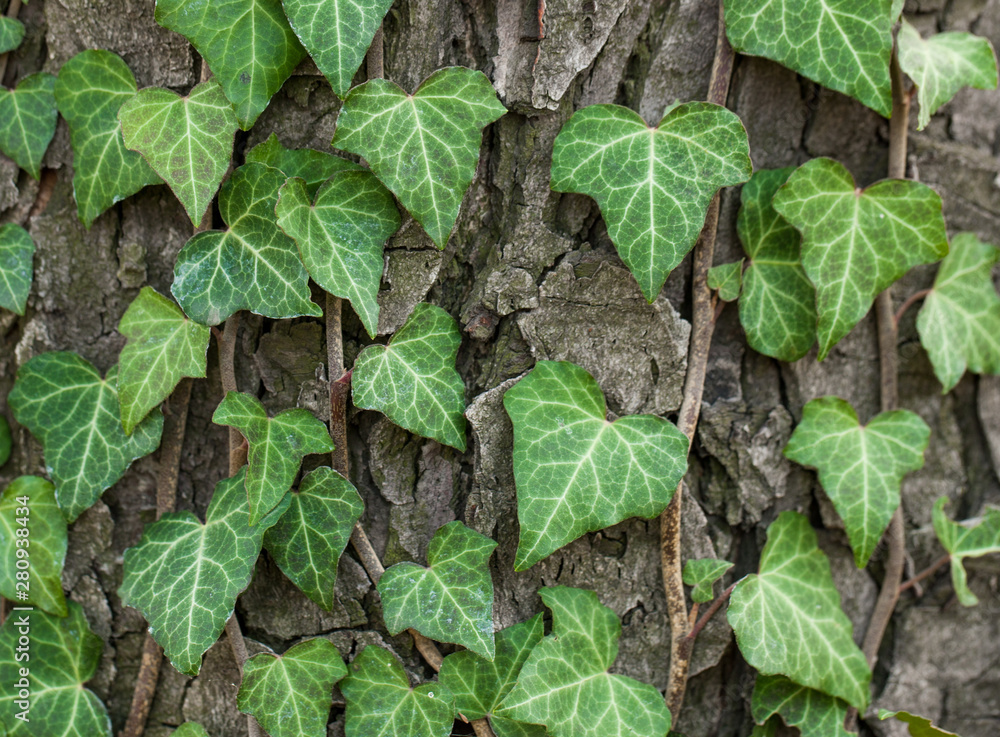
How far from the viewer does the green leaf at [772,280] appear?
110 centimetres

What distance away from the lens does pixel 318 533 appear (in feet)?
3.40

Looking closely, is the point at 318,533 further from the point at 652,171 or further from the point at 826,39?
the point at 826,39

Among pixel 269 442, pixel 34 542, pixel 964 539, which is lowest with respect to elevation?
pixel 34 542

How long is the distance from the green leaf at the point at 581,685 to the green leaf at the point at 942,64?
946 millimetres

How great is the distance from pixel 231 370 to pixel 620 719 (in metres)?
0.82

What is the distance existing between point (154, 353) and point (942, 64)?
54.1 inches

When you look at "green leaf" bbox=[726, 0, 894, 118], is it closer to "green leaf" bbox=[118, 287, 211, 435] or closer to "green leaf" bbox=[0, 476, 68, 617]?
"green leaf" bbox=[118, 287, 211, 435]

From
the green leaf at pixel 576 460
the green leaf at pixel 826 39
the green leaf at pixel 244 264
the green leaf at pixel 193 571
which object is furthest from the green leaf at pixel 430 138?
the green leaf at pixel 193 571

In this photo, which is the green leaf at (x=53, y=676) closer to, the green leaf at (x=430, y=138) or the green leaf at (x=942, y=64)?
the green leaf at (x=430, y=138)

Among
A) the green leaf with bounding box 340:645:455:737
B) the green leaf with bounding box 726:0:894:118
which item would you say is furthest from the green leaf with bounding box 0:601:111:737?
the green leaf with bounding box 726:0:894:118

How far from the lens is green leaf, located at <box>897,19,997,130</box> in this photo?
3.57 ft

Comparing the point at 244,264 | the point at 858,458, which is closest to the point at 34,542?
the point at 244,264

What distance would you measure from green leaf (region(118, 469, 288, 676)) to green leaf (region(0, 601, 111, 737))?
201 mm

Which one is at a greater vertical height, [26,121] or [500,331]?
[26,121]
